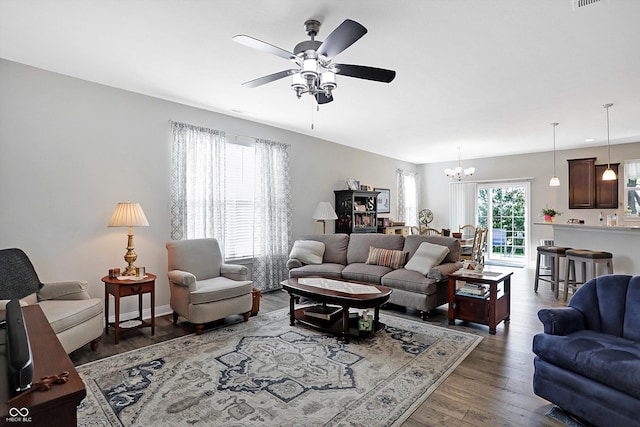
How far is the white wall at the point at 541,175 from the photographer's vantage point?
23.0 feet

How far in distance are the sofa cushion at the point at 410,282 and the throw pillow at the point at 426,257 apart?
75 mm

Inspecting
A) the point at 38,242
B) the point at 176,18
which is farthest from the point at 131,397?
→ the point at 176,18

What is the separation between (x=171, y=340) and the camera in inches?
135

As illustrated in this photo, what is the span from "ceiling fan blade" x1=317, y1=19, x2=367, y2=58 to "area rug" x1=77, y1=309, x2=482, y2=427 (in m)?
2.42

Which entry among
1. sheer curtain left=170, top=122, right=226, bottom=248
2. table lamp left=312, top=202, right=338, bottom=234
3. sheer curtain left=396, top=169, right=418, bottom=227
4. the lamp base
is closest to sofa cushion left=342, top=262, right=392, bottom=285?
table lamp left=312, top=202, right=338, bottom=234

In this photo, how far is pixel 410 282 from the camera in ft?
13.6

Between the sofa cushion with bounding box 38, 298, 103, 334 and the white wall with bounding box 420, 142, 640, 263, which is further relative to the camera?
the white wall with bounding box 420, 142, 640, 263

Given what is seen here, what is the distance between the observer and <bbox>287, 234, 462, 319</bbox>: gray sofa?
4.09 m

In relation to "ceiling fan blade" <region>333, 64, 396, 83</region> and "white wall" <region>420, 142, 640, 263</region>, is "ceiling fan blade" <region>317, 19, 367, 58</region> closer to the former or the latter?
"ceiling fan blade" <region>333, 64, 396, 83</region>

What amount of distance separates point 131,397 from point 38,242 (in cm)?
208

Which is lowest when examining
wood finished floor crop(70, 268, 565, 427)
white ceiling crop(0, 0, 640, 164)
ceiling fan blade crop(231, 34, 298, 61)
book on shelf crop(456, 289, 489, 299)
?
wood finished floor crop(70, 268, 565, 427)

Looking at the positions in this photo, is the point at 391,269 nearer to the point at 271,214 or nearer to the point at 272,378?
the point at 271,214

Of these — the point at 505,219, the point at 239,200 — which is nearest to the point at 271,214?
the point at 239,200

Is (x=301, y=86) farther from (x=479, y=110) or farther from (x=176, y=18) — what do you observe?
(x=479, y=110)
